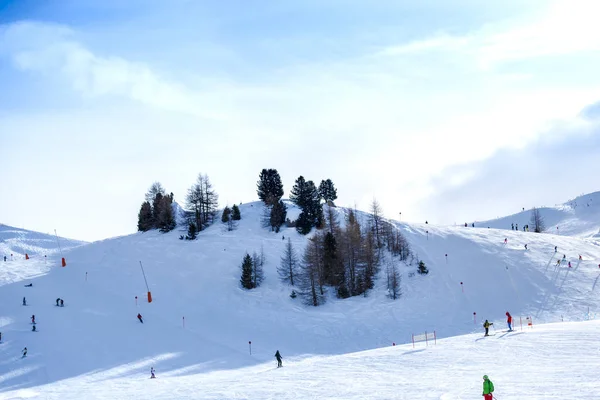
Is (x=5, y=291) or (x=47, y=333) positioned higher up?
(x=5, y=291)

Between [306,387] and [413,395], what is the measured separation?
6542mm

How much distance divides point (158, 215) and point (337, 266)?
3885 centimetres

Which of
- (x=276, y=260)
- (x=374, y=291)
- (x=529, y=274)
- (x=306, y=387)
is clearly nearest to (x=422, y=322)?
(x=374, y=291)

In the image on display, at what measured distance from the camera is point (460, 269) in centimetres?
6875

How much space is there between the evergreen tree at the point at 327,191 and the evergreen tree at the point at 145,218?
33.9 metres

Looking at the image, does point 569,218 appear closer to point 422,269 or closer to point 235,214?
point 422,269

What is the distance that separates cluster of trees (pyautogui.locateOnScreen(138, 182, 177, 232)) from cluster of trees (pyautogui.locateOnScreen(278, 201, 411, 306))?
2484cm

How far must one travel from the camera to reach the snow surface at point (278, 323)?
27969 mm

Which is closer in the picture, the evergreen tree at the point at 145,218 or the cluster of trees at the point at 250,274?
the cluster of trees at the point at 250,274

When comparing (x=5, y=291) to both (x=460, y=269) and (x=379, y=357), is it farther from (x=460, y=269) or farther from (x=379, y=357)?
(x=460, y=269)

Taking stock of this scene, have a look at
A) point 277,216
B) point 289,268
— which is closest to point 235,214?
point 277,216

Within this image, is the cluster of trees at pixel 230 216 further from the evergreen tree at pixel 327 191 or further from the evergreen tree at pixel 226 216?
the evergreen tree at pixel 327 191

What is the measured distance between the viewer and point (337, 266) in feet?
217

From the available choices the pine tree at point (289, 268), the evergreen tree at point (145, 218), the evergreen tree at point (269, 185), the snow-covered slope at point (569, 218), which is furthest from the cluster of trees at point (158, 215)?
the snow-covered slope at point (569, 218)
